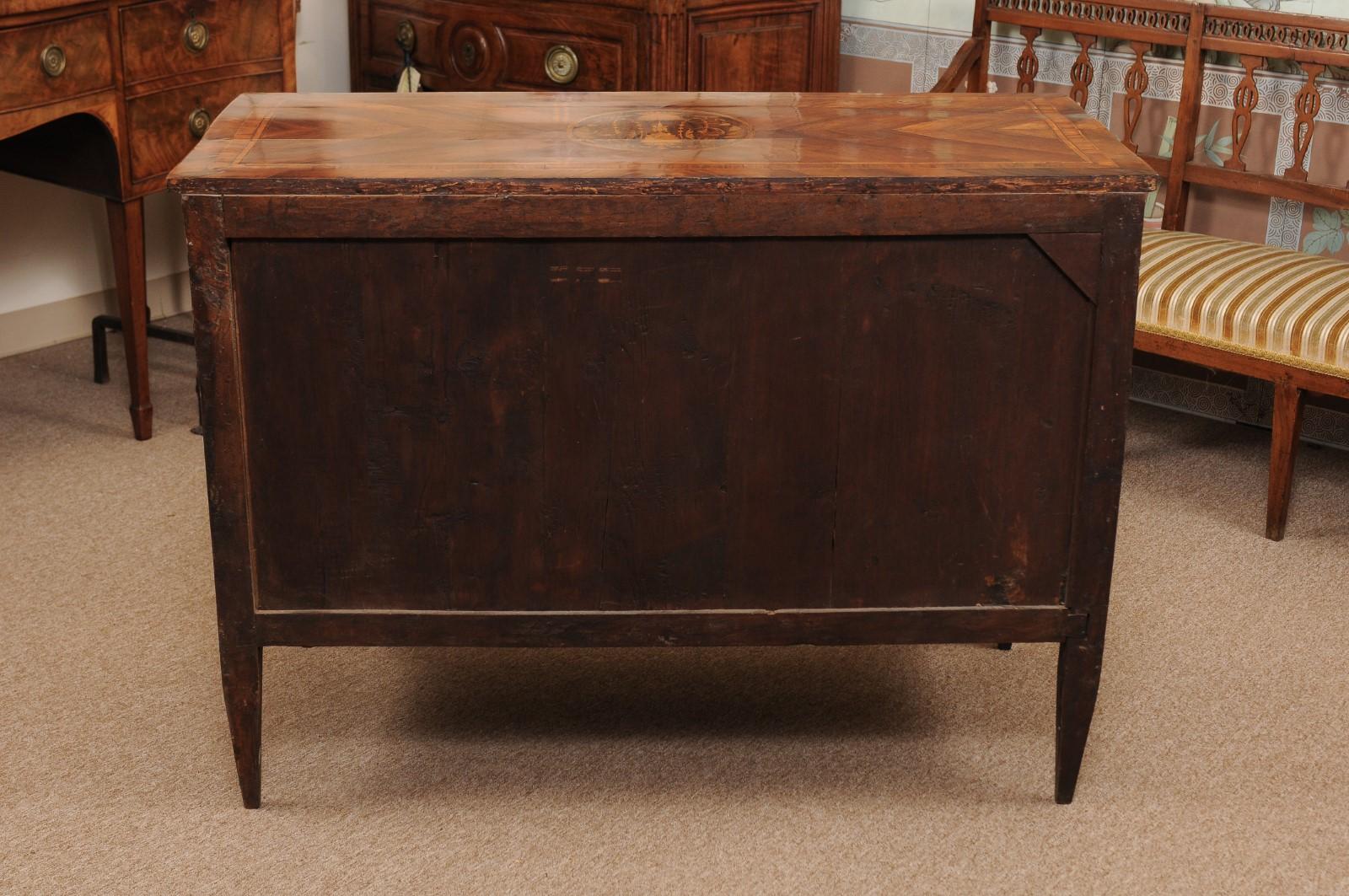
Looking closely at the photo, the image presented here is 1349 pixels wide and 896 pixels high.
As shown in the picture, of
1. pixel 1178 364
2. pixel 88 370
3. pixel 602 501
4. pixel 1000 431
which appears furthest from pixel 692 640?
pixel 88 370

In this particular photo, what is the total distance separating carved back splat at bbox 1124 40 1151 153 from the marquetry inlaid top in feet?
4.10

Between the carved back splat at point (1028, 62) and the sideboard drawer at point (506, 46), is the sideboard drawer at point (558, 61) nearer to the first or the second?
the sideboard drawer at point (506, 46)

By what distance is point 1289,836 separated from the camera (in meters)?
2.07

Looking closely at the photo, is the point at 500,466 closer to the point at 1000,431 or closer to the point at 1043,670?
the point at 1000,431

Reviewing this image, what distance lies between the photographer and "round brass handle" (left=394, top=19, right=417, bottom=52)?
3902 millimetres

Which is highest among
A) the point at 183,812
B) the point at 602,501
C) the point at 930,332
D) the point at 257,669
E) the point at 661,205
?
the point at 661,205

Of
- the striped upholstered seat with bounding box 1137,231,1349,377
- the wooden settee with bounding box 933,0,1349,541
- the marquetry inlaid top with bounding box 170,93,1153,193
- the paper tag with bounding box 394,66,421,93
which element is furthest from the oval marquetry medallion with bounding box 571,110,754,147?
the paper tag with bounding box 394,66,421,93

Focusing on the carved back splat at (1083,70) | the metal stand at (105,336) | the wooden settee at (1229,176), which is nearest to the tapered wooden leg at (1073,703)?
the wooden settee at (1229,176)

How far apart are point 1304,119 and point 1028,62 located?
663mm

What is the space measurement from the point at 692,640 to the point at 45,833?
2.93 feet

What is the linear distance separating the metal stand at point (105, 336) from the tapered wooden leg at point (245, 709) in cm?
177

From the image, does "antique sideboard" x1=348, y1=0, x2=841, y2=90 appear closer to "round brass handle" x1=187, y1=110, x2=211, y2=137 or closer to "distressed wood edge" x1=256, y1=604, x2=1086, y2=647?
"round brass handle" x1=187, y1=110, x2=211, y2=137

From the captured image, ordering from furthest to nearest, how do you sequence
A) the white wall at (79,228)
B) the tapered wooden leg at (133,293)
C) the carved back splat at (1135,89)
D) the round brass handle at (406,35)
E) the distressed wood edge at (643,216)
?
the round brass handle at (406,35)
the white wall at (79,228)
the carved back splat at (1135,89)
the tapered wooden leg at (133,293)
the distressed wood edge at (643,216)

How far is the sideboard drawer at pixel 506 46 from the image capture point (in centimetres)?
357
